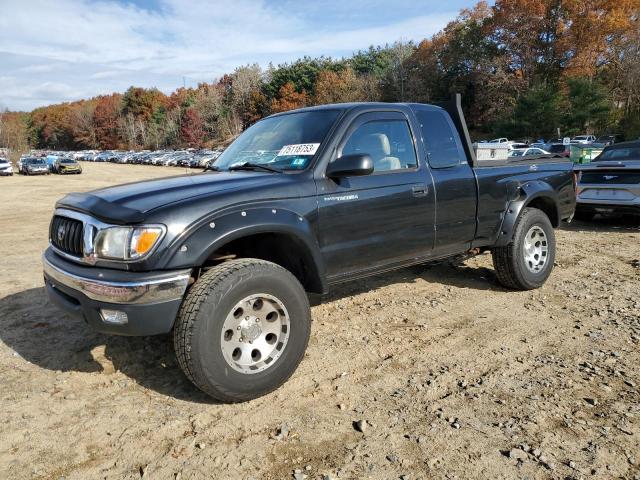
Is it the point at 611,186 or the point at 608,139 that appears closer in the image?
the point at 611,186

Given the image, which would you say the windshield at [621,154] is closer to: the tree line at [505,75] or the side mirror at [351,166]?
the side mirror at [351,166]

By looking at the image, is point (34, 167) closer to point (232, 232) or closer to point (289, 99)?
point (232, 232)

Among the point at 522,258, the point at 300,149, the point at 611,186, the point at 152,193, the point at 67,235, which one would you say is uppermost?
the point at 300,149

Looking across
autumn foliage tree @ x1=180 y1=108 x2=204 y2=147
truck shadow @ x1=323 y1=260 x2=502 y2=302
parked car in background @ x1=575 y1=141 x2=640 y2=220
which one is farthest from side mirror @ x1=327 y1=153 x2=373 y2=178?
autumn foliage tree @ x1=180 y1=108 x2=204 y2=147

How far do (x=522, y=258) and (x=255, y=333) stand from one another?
3207 mm

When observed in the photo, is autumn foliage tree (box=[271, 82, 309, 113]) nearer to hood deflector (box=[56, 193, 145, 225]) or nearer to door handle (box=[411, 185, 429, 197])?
door handle (box=[411, 185, 429, 197])

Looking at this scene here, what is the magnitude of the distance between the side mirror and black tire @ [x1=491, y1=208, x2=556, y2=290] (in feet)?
7.56

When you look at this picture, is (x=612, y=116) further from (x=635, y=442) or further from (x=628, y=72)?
(x=635, y=442)

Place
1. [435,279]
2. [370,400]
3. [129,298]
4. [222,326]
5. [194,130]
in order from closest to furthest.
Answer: [129,298] → [222,326] → [370,400] → [435,279] → [194,130]

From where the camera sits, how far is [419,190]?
409 cm

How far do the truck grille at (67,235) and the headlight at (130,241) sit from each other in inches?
14.4

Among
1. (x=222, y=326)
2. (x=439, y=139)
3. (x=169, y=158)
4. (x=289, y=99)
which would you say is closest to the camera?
(x=222, y=326)

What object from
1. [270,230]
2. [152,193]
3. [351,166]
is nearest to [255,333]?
[270,230]

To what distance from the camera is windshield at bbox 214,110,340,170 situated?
3.71m
